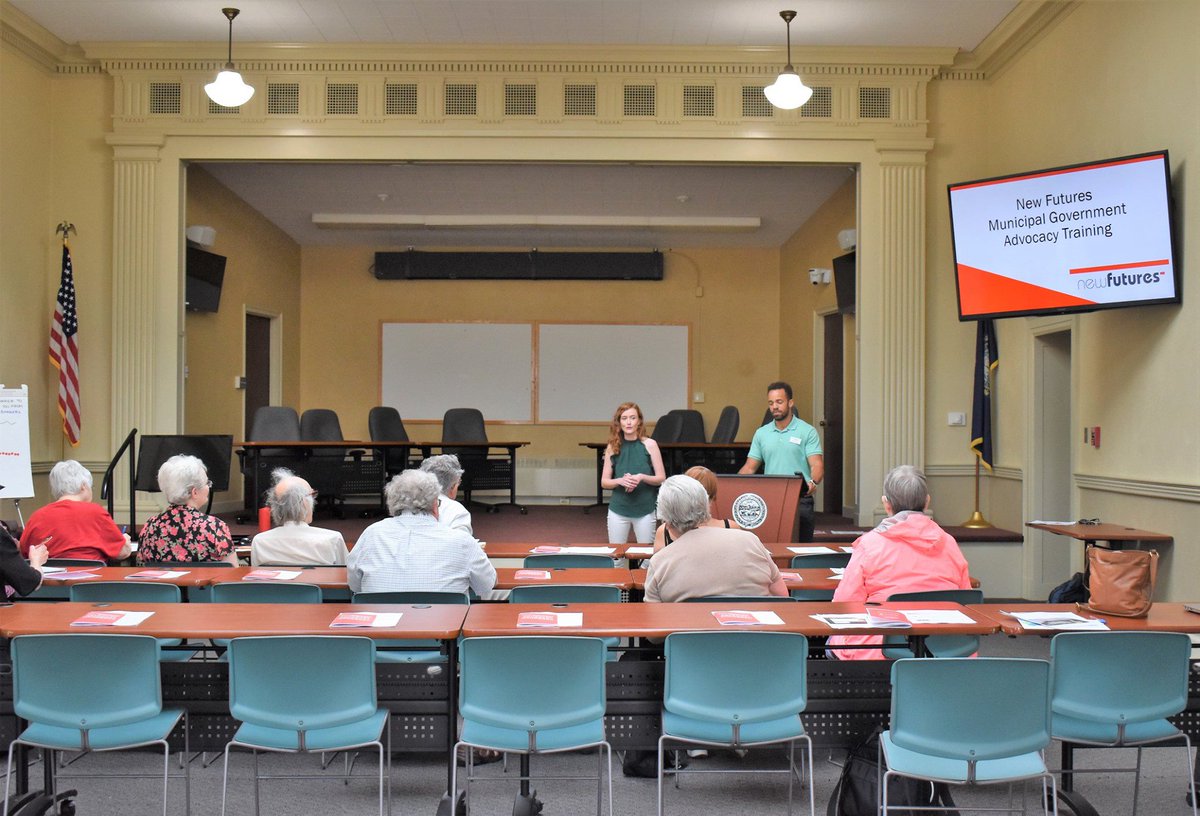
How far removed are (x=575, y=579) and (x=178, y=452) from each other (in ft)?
14.2

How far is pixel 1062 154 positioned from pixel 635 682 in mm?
5234

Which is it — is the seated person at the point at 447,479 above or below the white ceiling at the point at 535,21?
below

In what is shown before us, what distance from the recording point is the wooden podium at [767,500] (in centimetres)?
579

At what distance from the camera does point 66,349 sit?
25.0 ft

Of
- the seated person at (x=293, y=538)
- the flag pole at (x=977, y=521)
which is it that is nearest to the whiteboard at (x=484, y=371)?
the flag pole at (x=977, y=521)

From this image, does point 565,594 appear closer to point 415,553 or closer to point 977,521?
point 415,553

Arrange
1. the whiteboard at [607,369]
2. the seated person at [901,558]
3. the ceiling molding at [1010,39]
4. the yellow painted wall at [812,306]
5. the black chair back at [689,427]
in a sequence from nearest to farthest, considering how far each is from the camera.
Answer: the seated person at [901,558] → the ceiling molding at [1010,39] → the yellow painted wall at [812,306] → the black chair back at [689,427] → the whiteboard at [607,369]

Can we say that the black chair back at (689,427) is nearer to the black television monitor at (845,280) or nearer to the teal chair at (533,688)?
the black television monitor at (845,280)

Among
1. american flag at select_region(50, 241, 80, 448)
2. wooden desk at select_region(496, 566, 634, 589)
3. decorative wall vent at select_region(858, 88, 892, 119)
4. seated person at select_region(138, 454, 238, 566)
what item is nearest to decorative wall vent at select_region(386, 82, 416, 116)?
american flag at select_region(50, 241, 80, 448)

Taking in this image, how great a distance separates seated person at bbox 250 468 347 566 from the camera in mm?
4570

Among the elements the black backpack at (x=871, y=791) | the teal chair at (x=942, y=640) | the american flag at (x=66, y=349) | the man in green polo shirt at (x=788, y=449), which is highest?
the american flag at (x=66, y=349)

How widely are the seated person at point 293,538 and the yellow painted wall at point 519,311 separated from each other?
27.2ft

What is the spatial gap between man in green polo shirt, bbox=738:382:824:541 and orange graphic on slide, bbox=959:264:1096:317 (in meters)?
1.43

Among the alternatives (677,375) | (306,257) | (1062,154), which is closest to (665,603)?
(1062,154)
